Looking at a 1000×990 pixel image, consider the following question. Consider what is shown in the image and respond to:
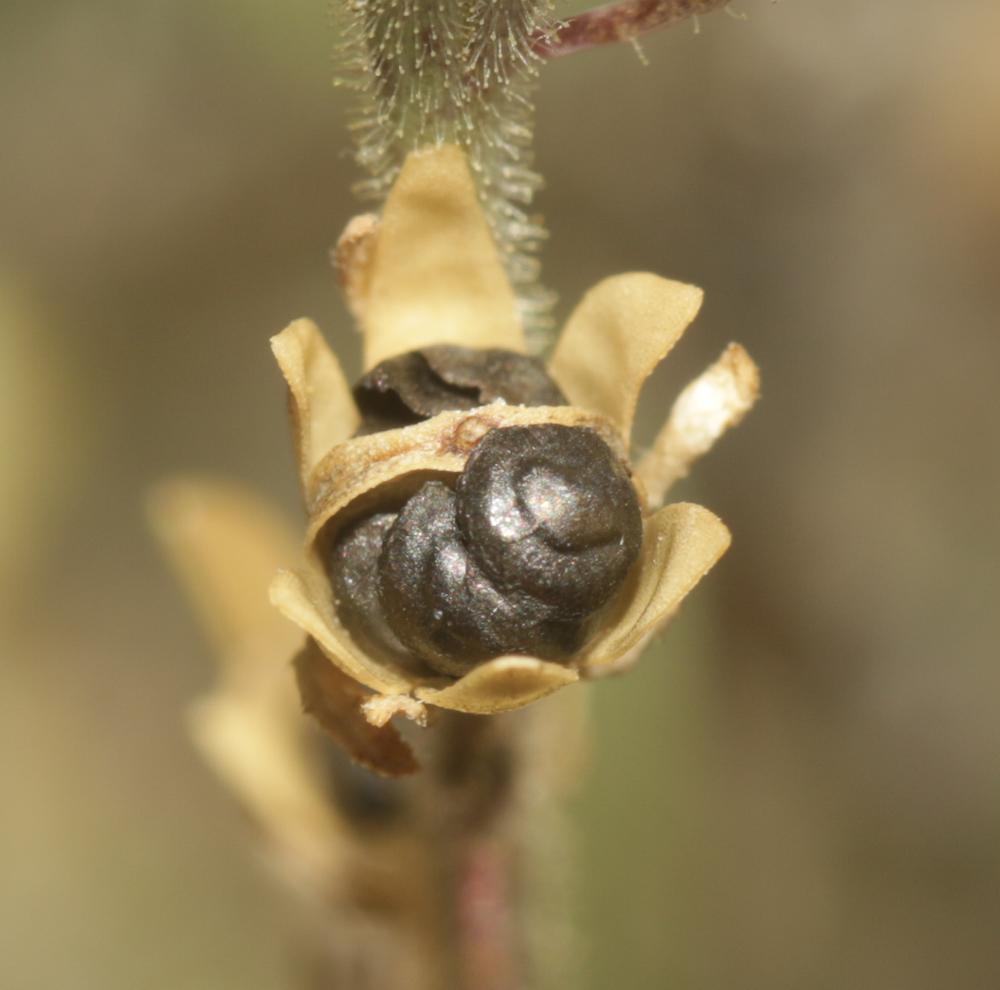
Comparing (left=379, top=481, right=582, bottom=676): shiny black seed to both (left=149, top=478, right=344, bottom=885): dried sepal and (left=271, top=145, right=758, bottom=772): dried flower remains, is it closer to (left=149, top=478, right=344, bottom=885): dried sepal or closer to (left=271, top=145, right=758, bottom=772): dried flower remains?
(left=271, top=145, right=758, bottom=772): dried flower remains

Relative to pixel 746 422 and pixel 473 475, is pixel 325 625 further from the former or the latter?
pixel 746 422

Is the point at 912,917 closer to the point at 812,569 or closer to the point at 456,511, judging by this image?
the point at 812,569

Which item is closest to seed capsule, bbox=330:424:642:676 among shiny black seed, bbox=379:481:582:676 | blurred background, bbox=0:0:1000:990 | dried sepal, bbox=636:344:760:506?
shiny black seed, bbox=379:481:582:676

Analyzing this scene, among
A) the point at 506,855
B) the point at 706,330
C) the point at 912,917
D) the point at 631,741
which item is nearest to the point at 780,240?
the point at 706,330

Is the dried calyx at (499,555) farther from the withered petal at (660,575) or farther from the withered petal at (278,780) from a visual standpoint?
the withered petal at (278,780)

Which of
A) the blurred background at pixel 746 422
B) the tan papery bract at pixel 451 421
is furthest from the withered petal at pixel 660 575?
the blurred background at pixel 746 422
